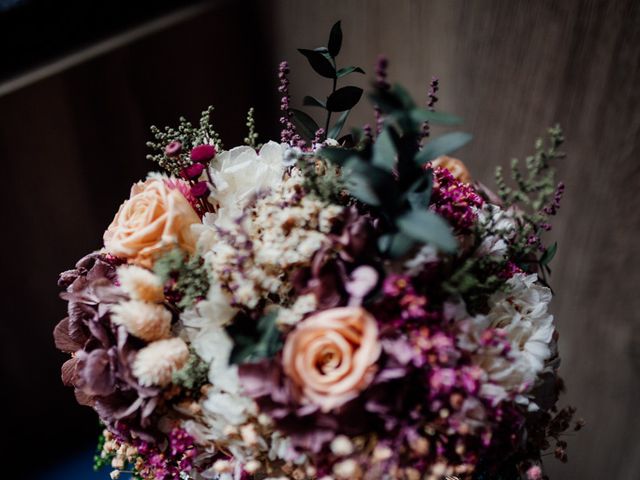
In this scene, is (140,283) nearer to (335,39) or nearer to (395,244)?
(395,244)

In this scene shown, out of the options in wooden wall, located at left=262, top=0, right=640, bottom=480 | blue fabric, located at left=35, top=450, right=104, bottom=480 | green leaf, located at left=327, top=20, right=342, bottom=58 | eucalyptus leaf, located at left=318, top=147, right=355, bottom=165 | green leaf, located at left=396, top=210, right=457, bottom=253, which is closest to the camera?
green leaf, located at left=396, top=210, right=457, bottom=253

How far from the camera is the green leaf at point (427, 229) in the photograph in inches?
20.3

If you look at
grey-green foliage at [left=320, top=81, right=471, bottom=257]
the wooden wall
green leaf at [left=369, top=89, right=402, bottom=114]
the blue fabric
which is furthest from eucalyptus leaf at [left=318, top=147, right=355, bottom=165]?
the blue fabric

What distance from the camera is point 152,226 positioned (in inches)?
25.5

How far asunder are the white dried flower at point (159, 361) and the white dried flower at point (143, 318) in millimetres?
13

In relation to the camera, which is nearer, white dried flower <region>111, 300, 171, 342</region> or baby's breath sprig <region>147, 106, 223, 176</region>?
white dried flower <region>111, 300, 171, 342</region>

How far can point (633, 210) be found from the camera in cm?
89

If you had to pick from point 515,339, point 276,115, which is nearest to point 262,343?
point 515,339

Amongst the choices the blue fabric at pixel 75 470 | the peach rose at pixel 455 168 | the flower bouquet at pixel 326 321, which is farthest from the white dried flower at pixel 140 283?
the blue fabric at pixel 75 470

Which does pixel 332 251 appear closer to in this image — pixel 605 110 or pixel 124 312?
pixel 124 312

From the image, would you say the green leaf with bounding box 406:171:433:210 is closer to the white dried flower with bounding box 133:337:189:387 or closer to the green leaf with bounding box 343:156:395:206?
the green leaf with bounding box 343:156:395:206

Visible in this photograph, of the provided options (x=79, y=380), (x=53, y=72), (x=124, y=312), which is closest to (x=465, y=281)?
(x=124, y=312)

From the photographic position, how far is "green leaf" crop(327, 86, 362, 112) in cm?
77

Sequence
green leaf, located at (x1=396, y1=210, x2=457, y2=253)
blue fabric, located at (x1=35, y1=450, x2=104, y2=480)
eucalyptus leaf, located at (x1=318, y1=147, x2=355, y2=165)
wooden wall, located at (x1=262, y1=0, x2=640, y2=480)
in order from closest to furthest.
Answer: green leaf, located at (x1=396, y1=210, x2=457, y2=253), eucalyptus leaf, located at (x1=318, y1=147, x2=355, y2=165), wooden wall, located at (x1=262, y1=0, x2=640, y2=480), blue fabric, located at (x1=35, y1=450, x2=104, y2=480)
